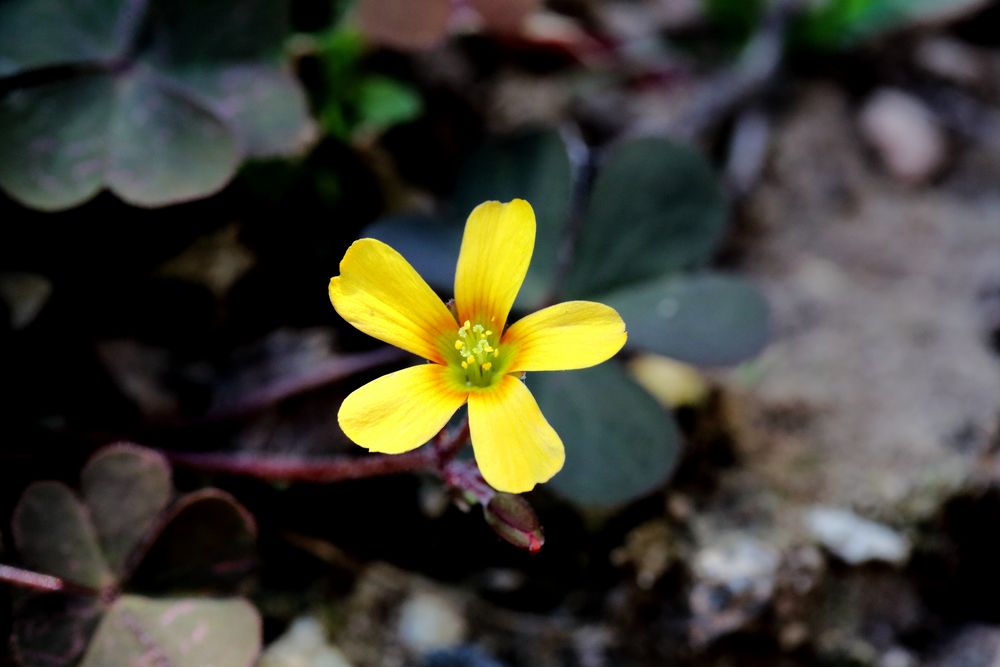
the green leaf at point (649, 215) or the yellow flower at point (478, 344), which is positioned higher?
the yellow flower at point (478, 344)

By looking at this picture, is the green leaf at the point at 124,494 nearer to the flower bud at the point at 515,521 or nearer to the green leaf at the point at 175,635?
the green leaf at the point at 175,635

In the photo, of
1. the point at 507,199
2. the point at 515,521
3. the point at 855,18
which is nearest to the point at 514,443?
the point at 515,521

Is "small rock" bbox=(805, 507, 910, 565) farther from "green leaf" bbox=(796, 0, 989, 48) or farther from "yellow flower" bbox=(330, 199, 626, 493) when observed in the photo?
"green leaf" bbox=(796, 0, 989, 48)

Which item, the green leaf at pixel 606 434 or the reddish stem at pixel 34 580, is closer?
the reddish stem at pixel 34 580

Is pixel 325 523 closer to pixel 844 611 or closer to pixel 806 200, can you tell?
pixel 844 611

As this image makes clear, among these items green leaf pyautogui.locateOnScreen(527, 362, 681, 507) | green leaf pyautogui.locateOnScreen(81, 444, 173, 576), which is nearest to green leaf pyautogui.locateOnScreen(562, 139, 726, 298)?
green leaf pyautogui.locateOnScreen(527, 362, 681, 507)

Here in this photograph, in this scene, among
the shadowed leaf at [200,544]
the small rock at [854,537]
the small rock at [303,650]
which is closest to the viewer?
the shadowed leaf at [200,544]

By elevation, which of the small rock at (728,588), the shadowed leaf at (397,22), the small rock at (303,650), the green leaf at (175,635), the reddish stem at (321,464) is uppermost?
the shadowed leaf at (397,22)

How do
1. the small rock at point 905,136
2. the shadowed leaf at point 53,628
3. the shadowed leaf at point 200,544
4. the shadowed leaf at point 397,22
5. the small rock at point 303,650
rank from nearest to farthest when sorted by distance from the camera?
1. the shadowed leaf at point 53,628
2. the shadowed leaf at point 200,544
3. the small rock at point 303,650
4. the shadowed leaf at point 397,22
5. the small rock at point 905,136

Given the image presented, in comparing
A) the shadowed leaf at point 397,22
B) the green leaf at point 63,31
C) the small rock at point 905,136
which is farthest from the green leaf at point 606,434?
the small rock at point 905,136
